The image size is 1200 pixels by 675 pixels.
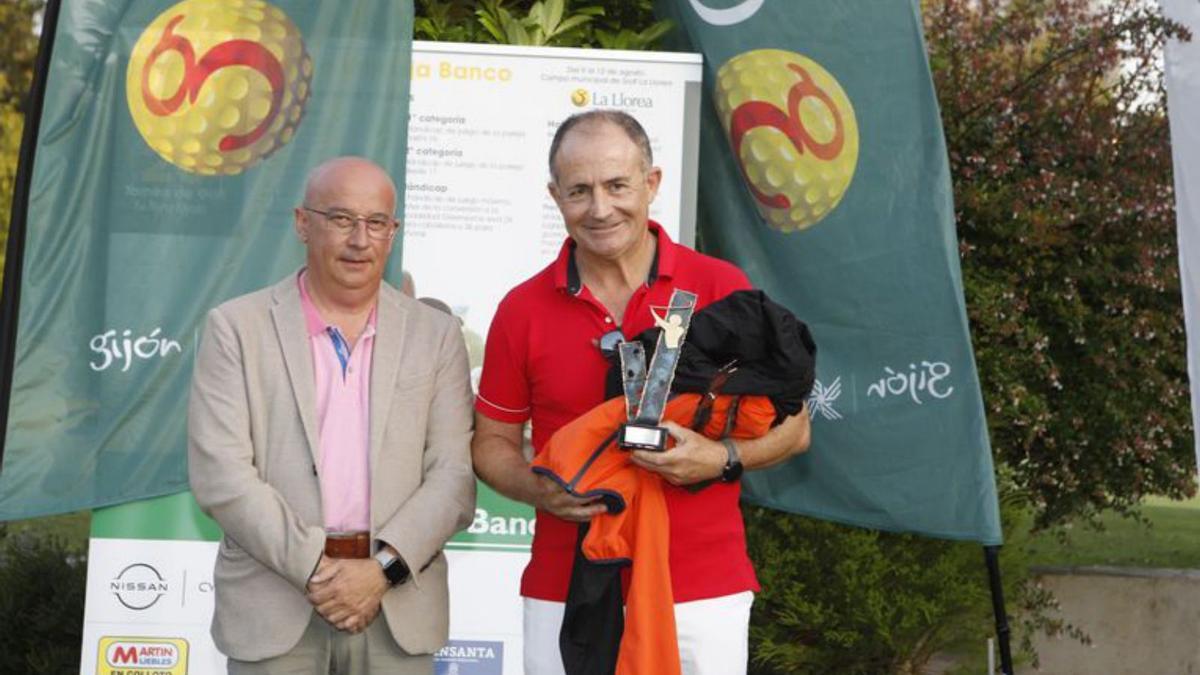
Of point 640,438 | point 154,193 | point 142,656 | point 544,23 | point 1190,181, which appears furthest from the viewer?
point 544,23

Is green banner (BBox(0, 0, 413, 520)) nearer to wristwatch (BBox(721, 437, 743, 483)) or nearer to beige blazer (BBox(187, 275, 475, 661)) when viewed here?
beige blazer (BBox(187, 275, 475, 661))

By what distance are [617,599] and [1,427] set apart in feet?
8.93

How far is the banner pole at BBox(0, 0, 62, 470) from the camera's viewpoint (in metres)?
4.79

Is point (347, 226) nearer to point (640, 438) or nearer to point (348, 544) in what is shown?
point (348, 544)

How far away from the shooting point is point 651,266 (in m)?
3.06

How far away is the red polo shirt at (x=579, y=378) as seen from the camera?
2938 millimetres

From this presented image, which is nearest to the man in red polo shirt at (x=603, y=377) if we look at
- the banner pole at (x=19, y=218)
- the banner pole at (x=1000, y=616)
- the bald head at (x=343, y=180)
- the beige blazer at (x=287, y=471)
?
the beige blazer at (x=287, y=471)

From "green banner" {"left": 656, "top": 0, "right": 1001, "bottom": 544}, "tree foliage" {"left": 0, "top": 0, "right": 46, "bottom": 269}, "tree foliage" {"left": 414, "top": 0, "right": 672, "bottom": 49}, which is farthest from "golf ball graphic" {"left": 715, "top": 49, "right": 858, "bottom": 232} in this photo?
"tree foliage" {"left": 0, "top": 0, "right": 46, "bottom": 269}

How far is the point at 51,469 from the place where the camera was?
4.83 m

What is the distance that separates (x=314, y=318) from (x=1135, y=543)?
8259 mm

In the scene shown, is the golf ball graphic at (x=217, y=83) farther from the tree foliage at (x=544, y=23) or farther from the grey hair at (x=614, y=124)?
the grey hair at (x=614, y=124)

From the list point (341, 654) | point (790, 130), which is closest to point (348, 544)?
point (341, 654)

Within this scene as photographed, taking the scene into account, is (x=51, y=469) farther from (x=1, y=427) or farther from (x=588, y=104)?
(x=588, y=104)

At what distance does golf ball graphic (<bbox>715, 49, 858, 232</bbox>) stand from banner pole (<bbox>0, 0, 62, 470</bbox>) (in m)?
2.14
